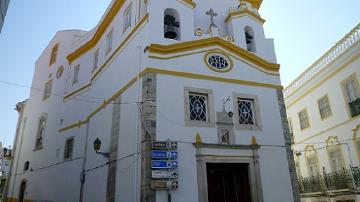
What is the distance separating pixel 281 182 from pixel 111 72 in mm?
8051

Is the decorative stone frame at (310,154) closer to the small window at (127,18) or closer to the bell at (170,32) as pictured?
the bell at (170,32)

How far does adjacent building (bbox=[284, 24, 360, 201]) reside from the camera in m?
13.9

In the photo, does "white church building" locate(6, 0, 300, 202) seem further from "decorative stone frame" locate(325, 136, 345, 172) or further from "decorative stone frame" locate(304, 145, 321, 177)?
"decorative stone frame" locate(304, 145, 321, 177)

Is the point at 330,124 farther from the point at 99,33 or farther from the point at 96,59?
the point at 99,33

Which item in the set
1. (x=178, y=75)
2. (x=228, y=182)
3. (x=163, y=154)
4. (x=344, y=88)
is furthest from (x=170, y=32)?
(x=344, y=88)

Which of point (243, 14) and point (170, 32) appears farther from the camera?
point (243, 14)

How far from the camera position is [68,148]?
15.8m

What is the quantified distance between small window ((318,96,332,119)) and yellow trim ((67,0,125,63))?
36.3ft

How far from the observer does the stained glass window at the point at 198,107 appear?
10523mm

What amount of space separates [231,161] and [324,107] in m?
8.34

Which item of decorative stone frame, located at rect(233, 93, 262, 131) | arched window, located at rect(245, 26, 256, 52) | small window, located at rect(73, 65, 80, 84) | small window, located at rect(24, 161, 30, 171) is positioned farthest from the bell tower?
small window, located at rect(24, 161, 30, 171)

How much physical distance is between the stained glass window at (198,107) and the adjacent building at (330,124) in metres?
7.42

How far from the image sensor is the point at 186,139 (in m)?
9.88

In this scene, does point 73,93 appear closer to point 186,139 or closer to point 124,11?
point 124,11
